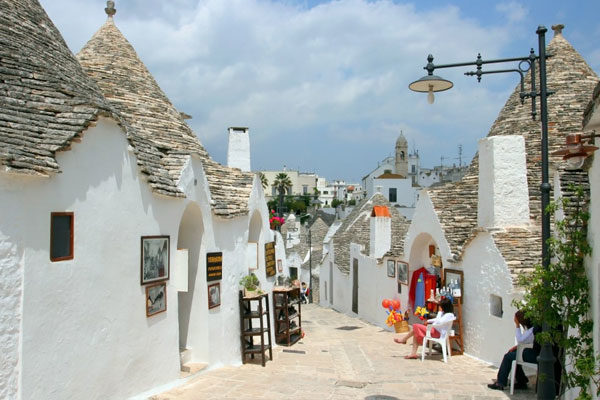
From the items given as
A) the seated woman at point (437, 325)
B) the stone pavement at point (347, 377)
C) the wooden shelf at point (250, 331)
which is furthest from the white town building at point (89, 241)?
the seated woman at point (437, 325)

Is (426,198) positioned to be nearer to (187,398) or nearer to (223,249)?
(223,249)

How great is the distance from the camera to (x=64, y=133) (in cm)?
597

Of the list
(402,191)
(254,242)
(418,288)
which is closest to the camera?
(254,242)

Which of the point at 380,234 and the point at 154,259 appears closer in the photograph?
the point at 154,259

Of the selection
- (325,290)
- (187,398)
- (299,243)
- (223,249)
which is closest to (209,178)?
(223,249)

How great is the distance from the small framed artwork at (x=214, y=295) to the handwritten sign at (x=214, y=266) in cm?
14

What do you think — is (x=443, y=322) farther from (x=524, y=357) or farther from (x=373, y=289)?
(x=373, y=289)

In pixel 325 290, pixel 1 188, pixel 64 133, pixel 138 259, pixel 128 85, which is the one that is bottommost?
pixel 325 290

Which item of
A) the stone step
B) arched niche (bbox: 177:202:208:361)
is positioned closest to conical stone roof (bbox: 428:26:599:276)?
arched niche (bbox: 177:202:208:361)

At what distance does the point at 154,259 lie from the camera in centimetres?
783

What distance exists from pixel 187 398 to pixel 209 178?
16.5 ft

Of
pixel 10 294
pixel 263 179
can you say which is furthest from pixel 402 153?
pixel 10 294

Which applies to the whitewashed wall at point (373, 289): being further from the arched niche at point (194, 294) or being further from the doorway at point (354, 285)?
the arched niche at point (194, 294)

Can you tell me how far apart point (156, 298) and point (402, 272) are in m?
9.31
